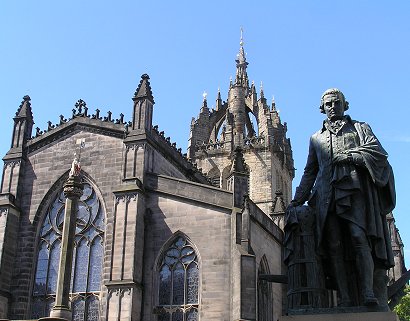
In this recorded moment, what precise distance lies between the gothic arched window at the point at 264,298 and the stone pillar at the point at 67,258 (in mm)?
9947

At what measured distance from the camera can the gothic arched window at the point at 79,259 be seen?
25.0 meters

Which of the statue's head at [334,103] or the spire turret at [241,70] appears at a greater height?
the spire turret at [241,70]

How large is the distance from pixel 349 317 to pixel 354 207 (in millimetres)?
1026

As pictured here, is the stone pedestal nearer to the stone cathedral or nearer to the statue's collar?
the statue's collar

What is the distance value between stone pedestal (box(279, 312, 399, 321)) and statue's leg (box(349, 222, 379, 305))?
34 centimetres

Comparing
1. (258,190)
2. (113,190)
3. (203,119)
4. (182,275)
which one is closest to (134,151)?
(113,190)

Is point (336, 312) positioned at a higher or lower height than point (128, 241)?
lower

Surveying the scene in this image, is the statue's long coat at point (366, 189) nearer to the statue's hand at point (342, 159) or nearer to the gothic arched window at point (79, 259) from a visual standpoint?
the statue's hand at point (342, 159)

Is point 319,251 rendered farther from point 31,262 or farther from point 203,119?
point 203,119

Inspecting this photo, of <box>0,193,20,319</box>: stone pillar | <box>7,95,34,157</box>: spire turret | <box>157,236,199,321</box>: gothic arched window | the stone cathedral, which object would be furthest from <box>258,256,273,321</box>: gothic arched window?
<box>7,95,34,157</box>: spire turret

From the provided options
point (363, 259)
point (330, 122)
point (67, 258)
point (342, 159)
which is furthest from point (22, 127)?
point (363, 259)

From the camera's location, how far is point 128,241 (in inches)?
966

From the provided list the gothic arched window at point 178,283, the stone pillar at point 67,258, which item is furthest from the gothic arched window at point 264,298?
the stone pillar at point 67,258

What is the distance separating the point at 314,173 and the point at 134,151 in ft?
67.0
